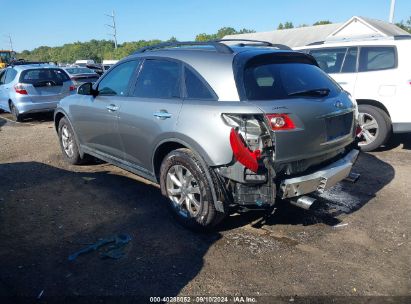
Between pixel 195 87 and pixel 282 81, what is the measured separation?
85cm

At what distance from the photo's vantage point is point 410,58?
20.0 feet

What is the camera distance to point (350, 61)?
688cm

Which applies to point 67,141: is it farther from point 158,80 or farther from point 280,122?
point 280,122

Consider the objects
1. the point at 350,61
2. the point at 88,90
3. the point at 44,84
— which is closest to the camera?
the point at 88,90

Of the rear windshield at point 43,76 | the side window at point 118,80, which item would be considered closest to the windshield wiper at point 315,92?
the side window at point 118,80

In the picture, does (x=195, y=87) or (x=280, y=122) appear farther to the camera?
(x=195, y=87)

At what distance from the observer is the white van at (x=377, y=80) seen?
20.1 feet

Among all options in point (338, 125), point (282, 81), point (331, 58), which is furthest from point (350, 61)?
point (282, 81)

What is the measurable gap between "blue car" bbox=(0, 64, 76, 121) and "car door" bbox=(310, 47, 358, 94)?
23.3ft

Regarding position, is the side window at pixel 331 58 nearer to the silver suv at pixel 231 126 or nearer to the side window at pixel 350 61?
the side window at pixel 350 61

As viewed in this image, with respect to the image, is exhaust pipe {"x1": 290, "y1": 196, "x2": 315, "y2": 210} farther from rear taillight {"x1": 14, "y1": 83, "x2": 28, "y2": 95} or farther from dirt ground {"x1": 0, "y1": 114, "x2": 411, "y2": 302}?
rear taillight {"x1": 14, "y1": 83, "x2": 28, "y2": 95}

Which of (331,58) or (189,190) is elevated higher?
(331,58)

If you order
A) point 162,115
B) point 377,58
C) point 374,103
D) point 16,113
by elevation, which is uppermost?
point 377,58

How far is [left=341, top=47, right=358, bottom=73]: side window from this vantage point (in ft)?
22.4
